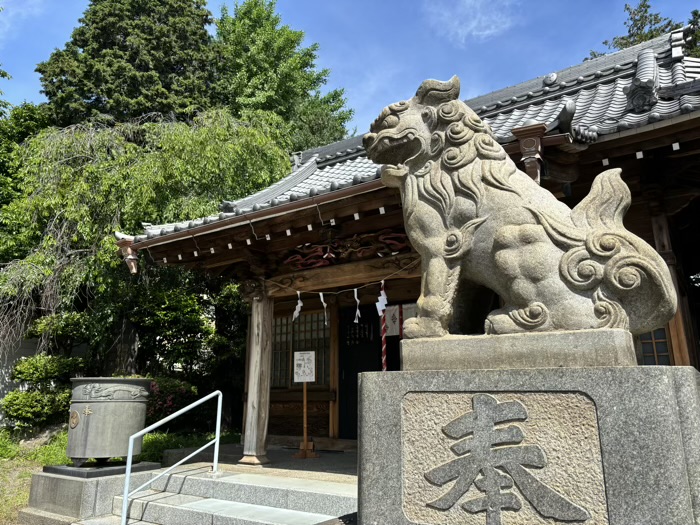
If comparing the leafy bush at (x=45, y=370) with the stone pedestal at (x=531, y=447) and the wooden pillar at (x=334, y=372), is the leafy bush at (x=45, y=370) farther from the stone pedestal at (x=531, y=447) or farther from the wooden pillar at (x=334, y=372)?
the stone pedestal at (x=531, y=447)

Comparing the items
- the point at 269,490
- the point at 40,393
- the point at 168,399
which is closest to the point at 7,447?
the point at 40,393

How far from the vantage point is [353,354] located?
880 cm

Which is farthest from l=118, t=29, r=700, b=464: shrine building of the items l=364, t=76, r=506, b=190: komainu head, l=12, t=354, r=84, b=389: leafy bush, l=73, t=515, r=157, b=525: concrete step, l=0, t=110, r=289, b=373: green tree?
l=12, t=354, r=84, b=389: leafy bush

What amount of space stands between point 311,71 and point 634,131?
707 inches

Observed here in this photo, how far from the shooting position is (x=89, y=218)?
9539 millimetres

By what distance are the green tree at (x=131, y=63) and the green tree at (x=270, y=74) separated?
1.07 metres

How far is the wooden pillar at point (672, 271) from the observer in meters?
4.38

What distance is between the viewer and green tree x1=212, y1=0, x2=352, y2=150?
1722cm

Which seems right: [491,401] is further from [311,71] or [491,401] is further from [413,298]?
[311,71]

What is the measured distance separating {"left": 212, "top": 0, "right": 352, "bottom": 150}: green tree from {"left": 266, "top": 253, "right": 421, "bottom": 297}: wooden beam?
11.4 meters

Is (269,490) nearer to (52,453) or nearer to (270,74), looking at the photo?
(52,453)

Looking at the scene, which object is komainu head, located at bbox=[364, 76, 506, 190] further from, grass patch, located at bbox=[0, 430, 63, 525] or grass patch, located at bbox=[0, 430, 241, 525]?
grass patch, located at bbox=[0, 430, 241, 525]

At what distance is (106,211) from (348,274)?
236 inches

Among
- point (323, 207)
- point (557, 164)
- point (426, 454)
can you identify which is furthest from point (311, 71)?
point (426, 454)
